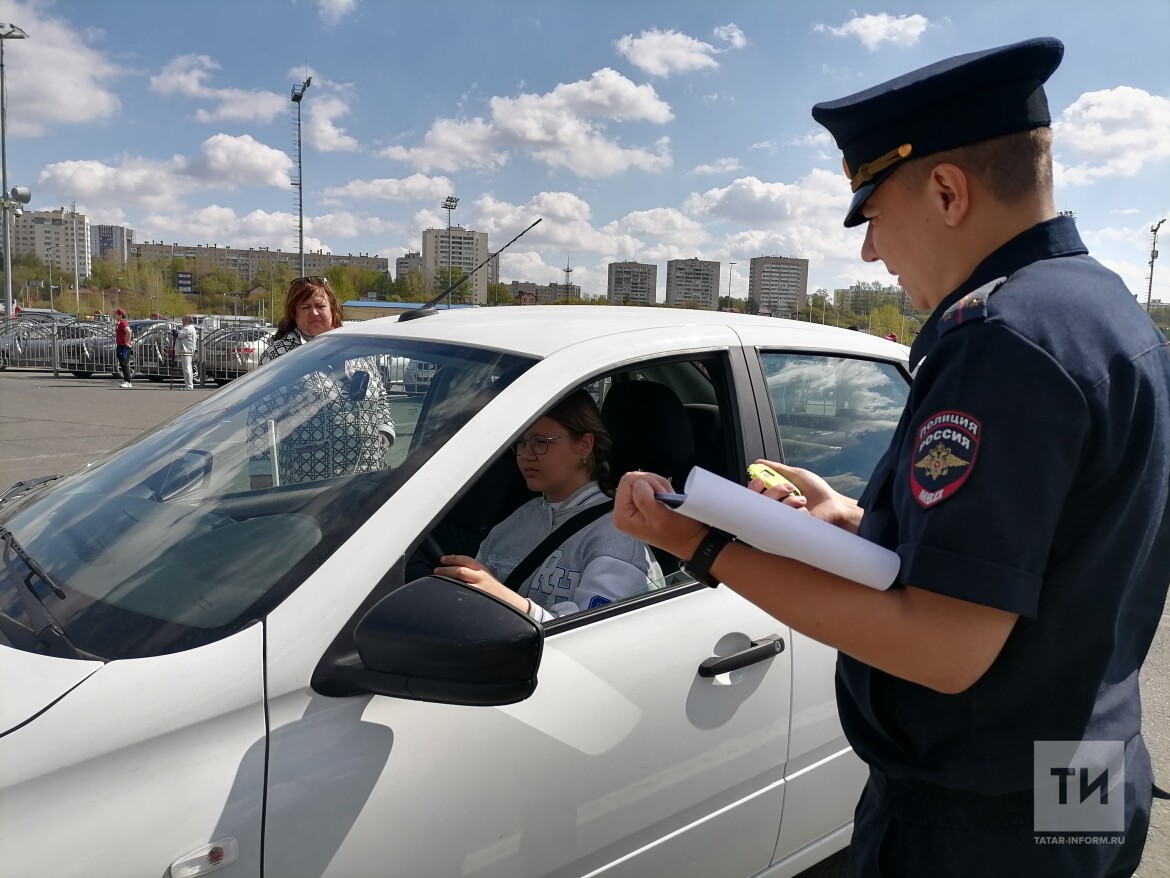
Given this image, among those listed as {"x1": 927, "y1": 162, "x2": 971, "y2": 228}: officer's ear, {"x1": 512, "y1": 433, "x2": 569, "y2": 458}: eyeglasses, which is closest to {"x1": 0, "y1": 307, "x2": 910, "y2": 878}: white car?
{"x1": 512, "y1": 433, "x2": 569, "y2": 458}: eyeglasses

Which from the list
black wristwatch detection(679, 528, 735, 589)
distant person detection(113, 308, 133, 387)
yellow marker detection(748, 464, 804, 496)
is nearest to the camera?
black wristwatch detection(679, 528, 735, 589)

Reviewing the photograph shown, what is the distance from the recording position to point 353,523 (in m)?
1.55

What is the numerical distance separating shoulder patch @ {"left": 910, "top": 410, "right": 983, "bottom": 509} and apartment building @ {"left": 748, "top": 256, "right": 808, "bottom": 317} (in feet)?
162

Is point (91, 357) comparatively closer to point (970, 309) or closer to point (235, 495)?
point (235, 495)

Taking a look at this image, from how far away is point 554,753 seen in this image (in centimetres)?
158

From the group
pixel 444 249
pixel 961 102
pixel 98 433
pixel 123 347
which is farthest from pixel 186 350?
pixel 444 249

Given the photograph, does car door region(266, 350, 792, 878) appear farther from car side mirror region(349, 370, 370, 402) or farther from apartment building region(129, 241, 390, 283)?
apartment building region(129, 241, 390, 283)

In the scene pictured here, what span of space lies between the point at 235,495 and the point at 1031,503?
166 cm

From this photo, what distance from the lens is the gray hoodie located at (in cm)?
197

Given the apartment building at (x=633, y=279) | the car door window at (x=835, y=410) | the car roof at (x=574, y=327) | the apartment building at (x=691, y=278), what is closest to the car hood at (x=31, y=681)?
the car roof at (x=574, y=327)

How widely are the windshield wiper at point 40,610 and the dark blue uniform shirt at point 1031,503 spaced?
1.27m

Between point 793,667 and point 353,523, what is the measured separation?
3.62 ft

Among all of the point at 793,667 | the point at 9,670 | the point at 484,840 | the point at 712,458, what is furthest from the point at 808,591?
the point at 712,458

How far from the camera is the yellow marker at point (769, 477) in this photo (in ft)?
4.80
